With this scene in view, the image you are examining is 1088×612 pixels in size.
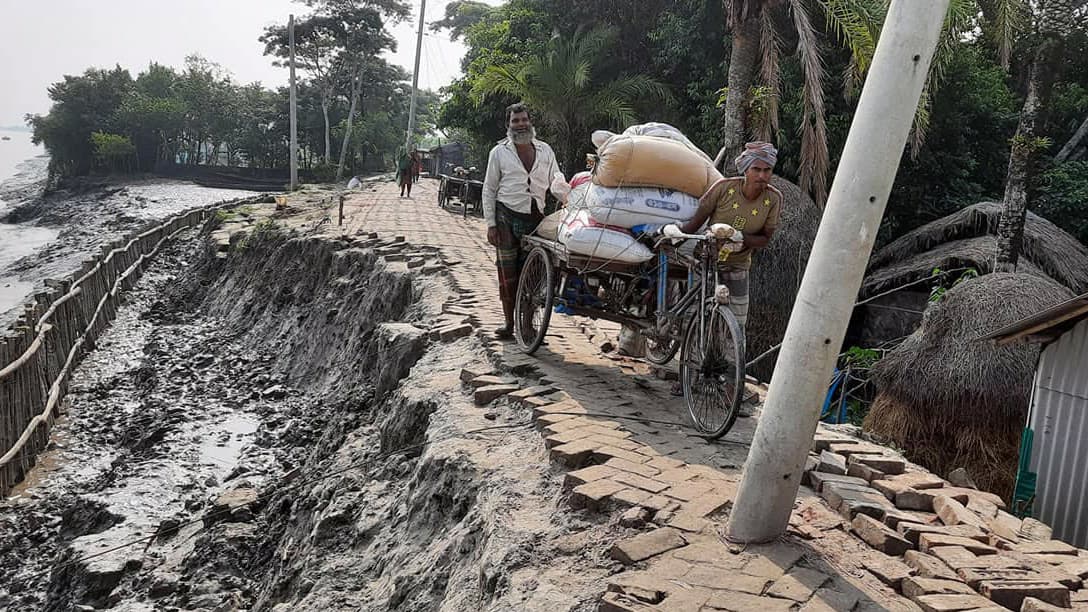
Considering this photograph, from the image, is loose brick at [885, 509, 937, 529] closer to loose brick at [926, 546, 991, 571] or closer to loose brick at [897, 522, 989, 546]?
loose brick at [897, 522, 989, 546]

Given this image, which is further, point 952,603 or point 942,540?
point 942,540

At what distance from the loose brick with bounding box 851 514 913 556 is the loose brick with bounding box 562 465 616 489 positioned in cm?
107

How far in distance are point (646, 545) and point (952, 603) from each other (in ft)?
3.47

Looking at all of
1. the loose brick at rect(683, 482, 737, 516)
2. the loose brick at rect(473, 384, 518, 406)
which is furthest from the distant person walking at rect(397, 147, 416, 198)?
the loose brick at rect(683, 482, 737, 516)

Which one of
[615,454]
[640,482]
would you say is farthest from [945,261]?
[640,482]

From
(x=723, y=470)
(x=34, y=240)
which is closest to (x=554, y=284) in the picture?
(x=723, y=470)

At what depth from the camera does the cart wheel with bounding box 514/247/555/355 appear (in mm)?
5668

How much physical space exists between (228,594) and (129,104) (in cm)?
4694

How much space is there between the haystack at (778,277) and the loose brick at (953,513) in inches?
359

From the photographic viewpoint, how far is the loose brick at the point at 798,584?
285 cm

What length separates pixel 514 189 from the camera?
20.0ft

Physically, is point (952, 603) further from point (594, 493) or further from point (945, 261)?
point (945, 261)

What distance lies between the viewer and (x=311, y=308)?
12.9 m

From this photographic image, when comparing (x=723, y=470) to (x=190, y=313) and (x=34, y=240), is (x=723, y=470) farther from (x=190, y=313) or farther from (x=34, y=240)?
(x=34, y=240)
